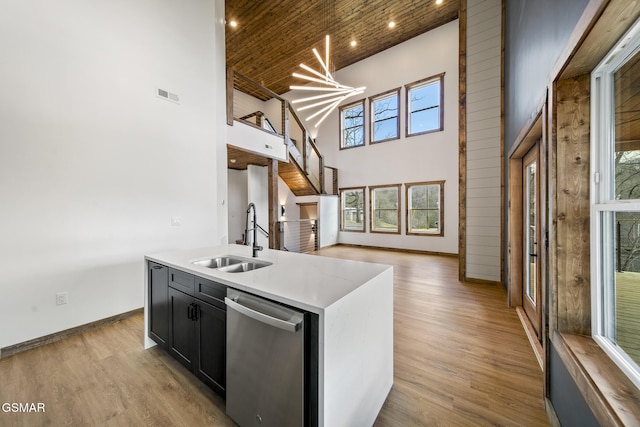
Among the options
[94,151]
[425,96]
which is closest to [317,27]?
[425,96]

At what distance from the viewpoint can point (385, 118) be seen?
772cm

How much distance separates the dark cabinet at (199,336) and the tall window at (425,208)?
21.2 feet

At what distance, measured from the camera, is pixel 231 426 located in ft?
4.82

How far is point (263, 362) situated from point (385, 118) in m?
7.85

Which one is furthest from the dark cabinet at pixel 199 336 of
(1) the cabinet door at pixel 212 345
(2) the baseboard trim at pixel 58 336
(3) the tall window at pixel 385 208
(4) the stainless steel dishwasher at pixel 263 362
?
(3) the tall window at pixel 385 208

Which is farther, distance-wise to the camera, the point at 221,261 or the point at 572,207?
the point at 221,261

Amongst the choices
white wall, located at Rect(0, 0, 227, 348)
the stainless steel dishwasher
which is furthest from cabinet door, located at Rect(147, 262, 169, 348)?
white wall, located at Rect(0, 0, 227, 348)

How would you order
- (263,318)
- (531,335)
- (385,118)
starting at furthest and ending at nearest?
1. (385,118)
2. (531,335)
3. (263,318)

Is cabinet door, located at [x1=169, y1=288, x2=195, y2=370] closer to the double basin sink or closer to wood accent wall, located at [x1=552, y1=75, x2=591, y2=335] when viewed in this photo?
the double basin sink

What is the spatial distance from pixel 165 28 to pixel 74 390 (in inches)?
159

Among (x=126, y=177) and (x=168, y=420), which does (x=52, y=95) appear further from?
(x=168, y=420)

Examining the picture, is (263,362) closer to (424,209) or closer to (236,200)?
(424,209)

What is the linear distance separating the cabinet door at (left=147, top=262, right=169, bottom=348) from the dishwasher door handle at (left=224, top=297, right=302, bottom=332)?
3.16 feet

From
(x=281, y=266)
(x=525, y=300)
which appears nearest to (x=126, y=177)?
(x=281, y=266)
